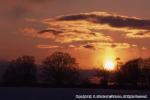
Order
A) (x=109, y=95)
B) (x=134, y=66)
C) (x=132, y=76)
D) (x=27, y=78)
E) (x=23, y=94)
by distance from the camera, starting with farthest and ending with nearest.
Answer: (x=134, y=66)
(x=132, y=76)
(x=27, y=78)
(x=109, y=95)
(x=23, y=94)

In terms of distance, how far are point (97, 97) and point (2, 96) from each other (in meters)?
6.47

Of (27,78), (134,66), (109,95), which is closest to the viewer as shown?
(109,95)

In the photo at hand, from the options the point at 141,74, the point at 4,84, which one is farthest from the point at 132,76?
the point at 4,84

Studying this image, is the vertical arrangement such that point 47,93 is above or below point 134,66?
below

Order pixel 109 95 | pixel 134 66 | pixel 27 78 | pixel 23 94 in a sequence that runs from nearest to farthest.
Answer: pixel 23 94
pixel 109 95
pixel 27 78
pixel 134 66

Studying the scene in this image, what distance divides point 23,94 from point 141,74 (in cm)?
4076

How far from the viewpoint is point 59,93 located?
38094 mm

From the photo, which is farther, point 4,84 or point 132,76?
point 132,76

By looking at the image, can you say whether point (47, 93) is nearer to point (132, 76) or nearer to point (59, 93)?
point (59, 93)

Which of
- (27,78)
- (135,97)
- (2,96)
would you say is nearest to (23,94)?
(2,96)

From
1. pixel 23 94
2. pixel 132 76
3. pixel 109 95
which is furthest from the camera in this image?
pixel 132 76

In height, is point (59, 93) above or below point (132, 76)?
below

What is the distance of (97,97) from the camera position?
126ft

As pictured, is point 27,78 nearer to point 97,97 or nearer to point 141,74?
point 141,74
